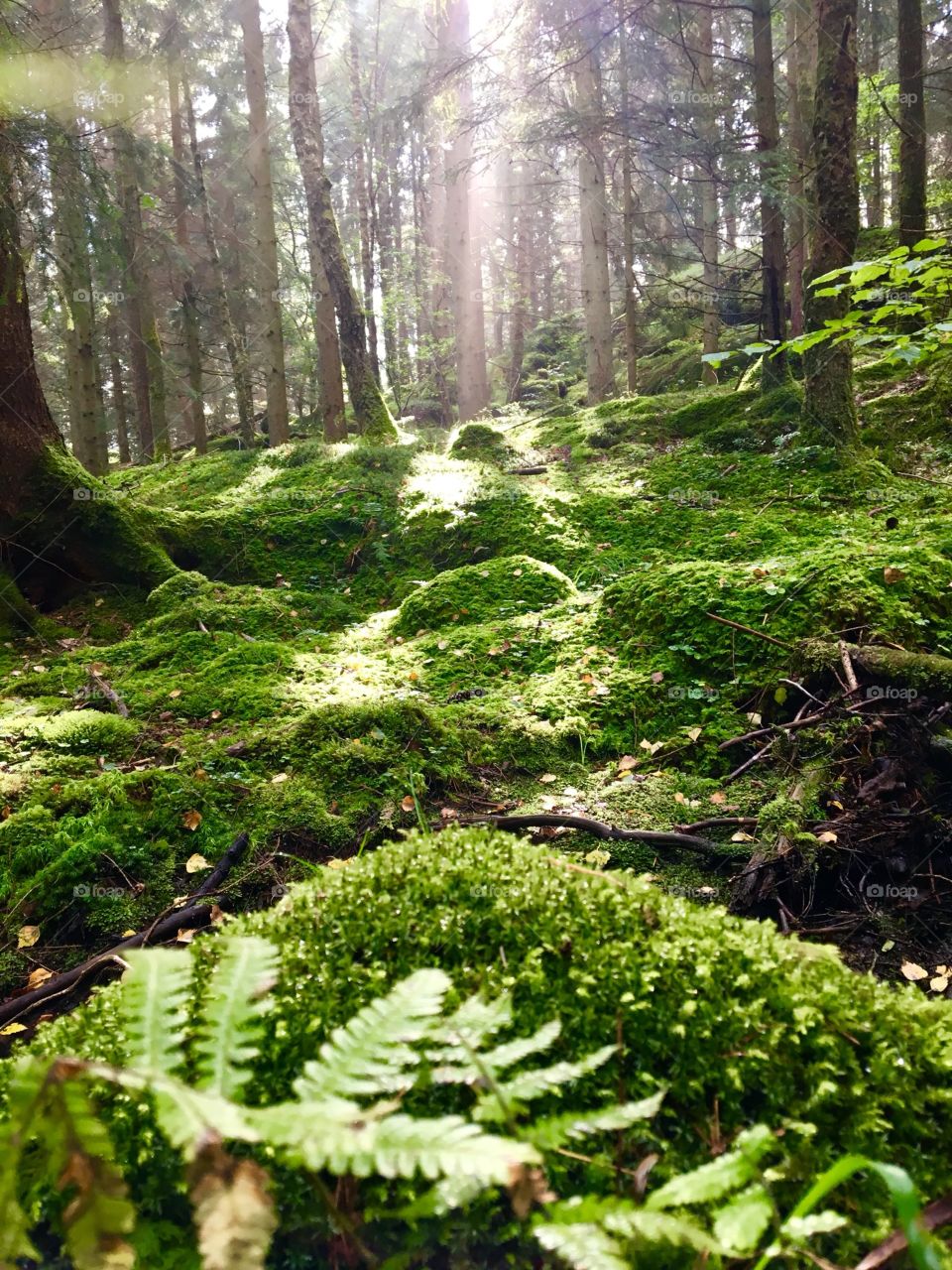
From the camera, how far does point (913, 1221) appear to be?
24.3 inches

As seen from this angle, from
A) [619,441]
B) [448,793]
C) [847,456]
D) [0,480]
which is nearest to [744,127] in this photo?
[619,441]

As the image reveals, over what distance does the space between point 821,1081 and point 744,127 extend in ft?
58.9

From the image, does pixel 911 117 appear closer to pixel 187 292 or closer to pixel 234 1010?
pixel 234 1010

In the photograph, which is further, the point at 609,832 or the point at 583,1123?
the point at 609,832

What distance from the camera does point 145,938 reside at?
2.48 m

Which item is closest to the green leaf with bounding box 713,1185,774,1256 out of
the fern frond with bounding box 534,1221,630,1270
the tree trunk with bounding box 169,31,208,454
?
the fern frond with bounding box 534,1221,630,1270

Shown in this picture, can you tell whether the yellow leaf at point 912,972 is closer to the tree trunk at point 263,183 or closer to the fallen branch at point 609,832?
the fallen branch at point 609,832

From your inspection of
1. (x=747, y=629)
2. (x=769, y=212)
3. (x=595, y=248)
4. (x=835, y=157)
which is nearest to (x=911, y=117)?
(x=769, y=212)

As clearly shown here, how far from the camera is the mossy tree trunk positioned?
6.55m

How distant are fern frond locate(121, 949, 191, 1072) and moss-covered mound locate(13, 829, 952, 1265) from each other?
0.39 meters

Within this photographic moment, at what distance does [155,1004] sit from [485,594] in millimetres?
5450

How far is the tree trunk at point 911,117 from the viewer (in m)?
9.38

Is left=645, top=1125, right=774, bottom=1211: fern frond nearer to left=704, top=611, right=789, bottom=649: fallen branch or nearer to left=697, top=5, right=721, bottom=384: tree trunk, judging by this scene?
left=704, top=611, right=789, bottom=649: fallen branch

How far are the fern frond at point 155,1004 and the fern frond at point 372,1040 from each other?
0.46 feet
